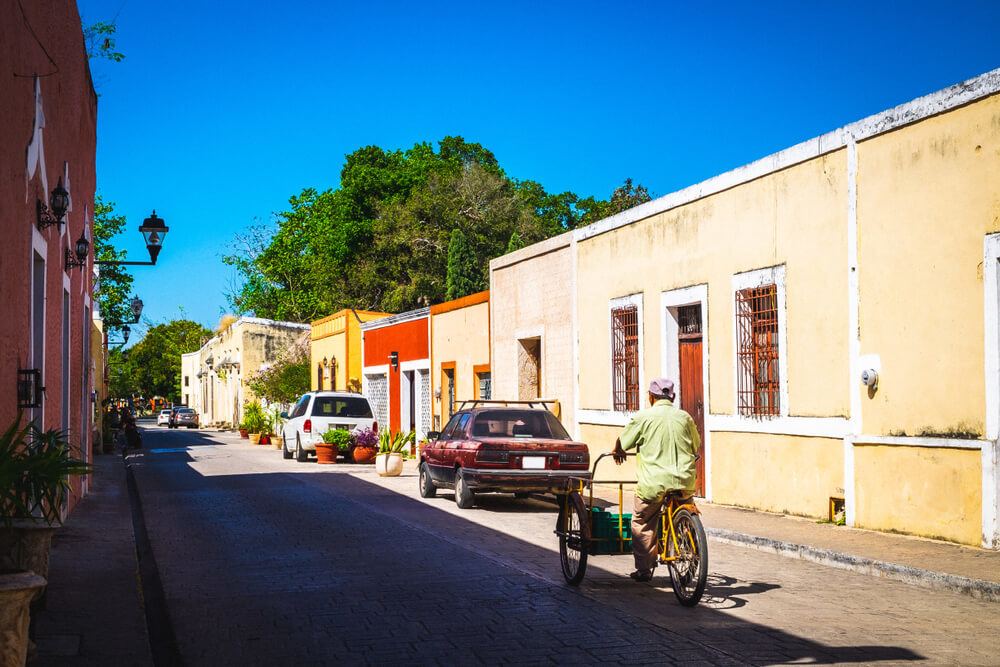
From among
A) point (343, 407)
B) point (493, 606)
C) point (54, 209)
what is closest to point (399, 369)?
point (343, 407)

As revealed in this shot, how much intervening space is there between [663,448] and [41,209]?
6487 mm

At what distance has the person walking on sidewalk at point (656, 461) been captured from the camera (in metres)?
8.61

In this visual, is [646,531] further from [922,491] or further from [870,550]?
[922,491]

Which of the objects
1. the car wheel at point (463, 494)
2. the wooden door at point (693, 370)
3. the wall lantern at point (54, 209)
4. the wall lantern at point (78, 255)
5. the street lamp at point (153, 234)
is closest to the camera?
the wall lantern at point (54, 209)

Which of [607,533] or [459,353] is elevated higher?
[459,353]

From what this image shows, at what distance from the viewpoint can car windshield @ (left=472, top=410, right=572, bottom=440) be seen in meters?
15.9

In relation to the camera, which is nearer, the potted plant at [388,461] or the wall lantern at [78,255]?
the wall lantern at [78,255]

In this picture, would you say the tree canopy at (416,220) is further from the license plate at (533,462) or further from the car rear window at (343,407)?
the license plate at (533,462)

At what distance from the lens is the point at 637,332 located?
60.3ft

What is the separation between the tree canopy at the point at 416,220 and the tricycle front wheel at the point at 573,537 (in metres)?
39.4

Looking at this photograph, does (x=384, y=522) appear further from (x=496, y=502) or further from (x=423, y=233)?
(x=423, y=233)

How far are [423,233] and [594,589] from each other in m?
45.5

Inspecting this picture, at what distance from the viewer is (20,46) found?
30.5ft

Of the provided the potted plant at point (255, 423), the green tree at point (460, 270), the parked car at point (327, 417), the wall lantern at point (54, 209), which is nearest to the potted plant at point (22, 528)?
the wall lantern at point (54, 209)
